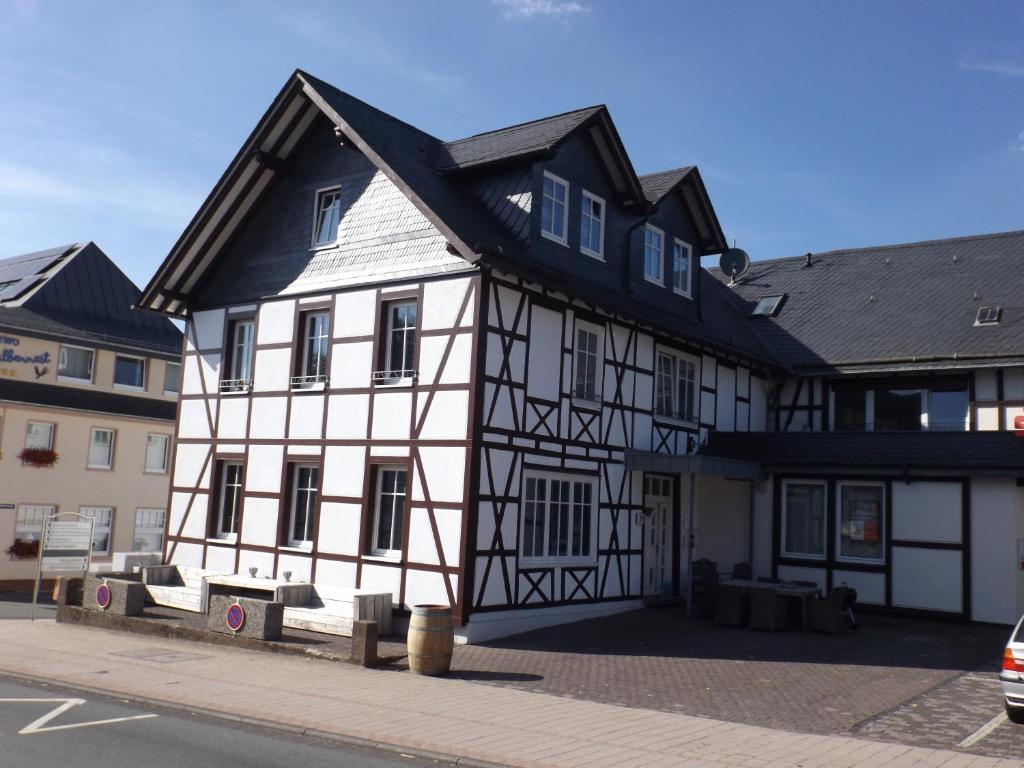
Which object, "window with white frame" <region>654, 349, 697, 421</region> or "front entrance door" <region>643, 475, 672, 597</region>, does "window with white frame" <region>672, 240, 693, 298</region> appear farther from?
"front entrance door" <region>643, 475, 672, 597</region>

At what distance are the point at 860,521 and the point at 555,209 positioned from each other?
940cm

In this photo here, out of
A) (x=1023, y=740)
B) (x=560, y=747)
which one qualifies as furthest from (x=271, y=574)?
(x=1023, y=740)

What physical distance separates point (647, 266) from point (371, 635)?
1083 centimetres

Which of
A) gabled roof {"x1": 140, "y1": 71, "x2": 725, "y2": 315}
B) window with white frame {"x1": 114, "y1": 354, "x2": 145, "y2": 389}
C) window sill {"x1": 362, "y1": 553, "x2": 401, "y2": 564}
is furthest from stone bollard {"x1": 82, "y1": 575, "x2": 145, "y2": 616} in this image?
window with white frame {"x1": 114, "y1": 354, "x2": 145, "y2": 389}

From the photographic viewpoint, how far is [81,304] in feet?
110

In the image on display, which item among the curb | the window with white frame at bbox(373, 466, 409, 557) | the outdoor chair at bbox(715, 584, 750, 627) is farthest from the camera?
the outdoor chair at bbox(715, 584, 750, 627)

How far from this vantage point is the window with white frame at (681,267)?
22031 millimetres

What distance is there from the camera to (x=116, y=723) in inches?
392

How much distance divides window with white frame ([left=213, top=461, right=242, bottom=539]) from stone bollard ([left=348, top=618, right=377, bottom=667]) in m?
7.00

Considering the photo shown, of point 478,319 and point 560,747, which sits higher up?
point 478,319

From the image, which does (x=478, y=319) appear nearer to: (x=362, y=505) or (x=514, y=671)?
(x=362, y=505)

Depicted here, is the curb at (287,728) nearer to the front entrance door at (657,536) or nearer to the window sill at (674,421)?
the front entrance door at (657,536)

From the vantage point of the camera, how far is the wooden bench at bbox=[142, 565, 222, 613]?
18406mm

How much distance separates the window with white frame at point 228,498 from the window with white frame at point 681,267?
10.3 metres
